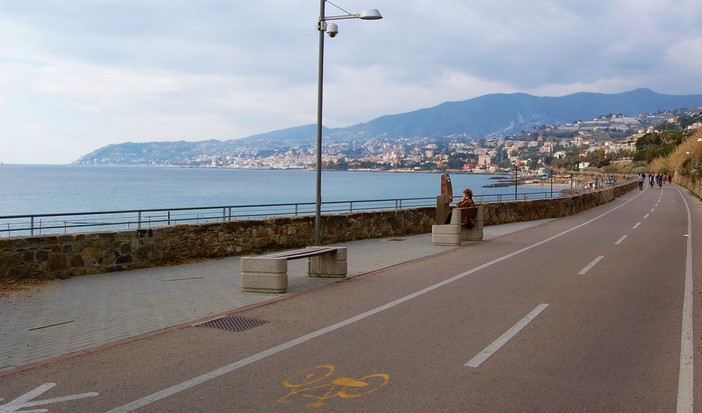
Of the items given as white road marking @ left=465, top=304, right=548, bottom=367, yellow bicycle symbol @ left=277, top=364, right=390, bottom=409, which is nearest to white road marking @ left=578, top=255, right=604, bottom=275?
white road marking @ left=465, top=304, right=548, bottom=367

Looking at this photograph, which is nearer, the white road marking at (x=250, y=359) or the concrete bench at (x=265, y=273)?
the white road marking at (x=250, y=359)

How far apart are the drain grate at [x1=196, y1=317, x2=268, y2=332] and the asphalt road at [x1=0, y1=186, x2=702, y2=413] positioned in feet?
0.41

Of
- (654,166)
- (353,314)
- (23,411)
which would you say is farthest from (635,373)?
(654,166)

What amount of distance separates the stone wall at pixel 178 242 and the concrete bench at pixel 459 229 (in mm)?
2693

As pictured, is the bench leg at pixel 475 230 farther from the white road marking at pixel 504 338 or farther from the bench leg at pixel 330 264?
the white road marking at pixel 504 338

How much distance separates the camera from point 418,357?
6746 millimetres

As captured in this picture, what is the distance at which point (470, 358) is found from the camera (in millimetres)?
6711

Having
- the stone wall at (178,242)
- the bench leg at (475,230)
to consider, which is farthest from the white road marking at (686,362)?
the stone wall at (178,242)

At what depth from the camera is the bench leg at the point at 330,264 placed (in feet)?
41.4

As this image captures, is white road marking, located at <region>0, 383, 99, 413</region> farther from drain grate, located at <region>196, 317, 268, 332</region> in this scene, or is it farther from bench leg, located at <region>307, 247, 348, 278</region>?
bench leg, located at <region>307, 247, 348, 278</region>

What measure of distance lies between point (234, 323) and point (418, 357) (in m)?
2.95

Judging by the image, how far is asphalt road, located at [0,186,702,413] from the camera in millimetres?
5410

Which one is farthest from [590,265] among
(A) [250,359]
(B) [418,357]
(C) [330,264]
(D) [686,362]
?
(A) [250,359]

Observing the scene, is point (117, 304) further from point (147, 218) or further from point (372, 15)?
point (147, 218)
